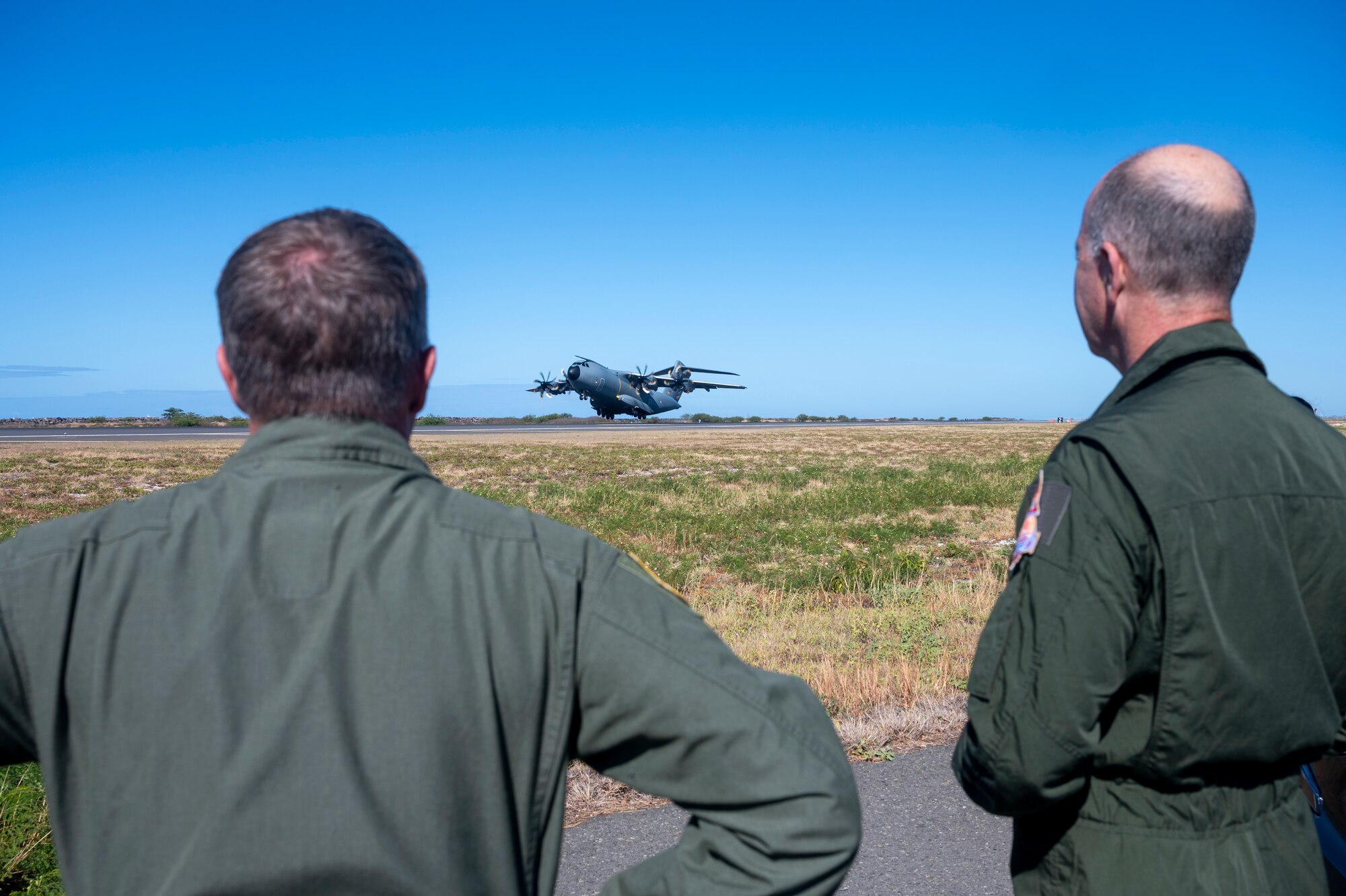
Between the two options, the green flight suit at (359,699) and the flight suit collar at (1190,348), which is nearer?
the green flight suit at (359,699)

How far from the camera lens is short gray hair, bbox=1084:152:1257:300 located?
212 cm

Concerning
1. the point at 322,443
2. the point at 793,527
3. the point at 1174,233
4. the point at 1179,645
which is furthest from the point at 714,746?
the point at 793,527

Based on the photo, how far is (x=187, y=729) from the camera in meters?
1.42

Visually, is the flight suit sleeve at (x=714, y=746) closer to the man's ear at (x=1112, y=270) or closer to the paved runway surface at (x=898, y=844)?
the man's ear at (x=1112, y=270)

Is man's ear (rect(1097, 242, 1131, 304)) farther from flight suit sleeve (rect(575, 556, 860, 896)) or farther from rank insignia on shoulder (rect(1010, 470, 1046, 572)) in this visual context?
flight suit sleeve (rect(575, 556, 860, 896))

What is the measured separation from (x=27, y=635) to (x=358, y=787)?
1.95ft

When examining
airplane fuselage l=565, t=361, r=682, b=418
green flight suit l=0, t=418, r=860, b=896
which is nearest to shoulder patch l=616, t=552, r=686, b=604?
green flight suit l=0, t=418, r=860, b=896

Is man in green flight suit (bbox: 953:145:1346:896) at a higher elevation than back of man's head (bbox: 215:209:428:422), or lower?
lower

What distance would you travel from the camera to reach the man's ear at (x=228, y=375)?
1693mm

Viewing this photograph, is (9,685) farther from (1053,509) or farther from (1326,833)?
(1326,833)

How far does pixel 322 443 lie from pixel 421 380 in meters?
0.29

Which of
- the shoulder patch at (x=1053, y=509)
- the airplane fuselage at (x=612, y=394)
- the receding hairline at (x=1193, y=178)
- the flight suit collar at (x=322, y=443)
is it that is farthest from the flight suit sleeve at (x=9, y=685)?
the airplane fuselage at (x=612, y=394)

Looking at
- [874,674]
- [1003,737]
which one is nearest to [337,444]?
[1003,737]

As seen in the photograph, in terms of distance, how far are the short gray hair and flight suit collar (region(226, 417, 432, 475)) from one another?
5.80 feet
